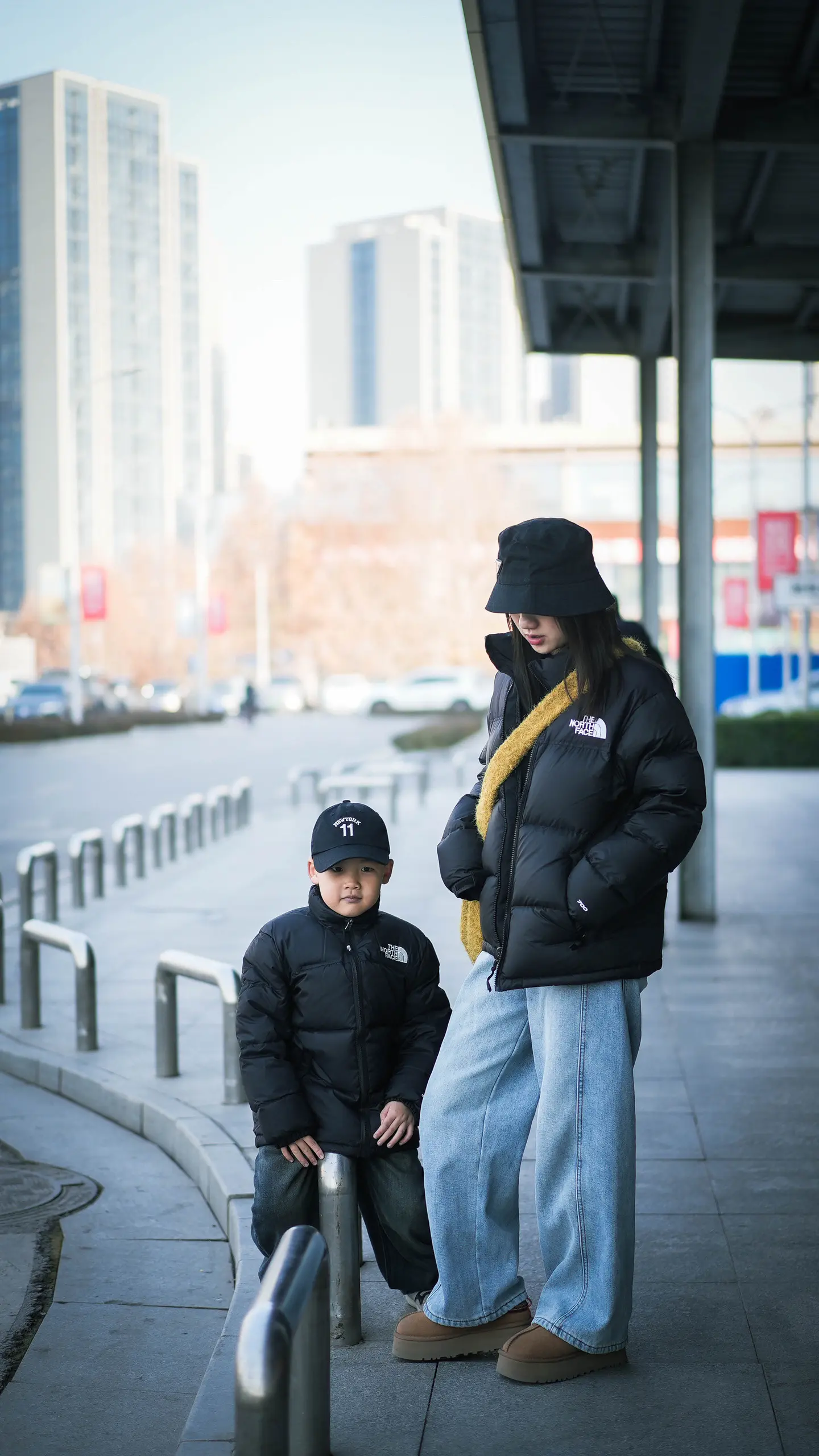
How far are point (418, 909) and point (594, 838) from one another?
26.8 feet

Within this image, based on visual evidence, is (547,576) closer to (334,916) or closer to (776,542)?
(334,916)

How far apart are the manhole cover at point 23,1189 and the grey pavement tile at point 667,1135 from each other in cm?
202

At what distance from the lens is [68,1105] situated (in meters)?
6.62

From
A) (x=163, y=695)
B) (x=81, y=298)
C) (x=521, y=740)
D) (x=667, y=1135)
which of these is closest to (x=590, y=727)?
(x=521, y=740)

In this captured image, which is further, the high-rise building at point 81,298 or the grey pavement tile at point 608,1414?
the high-rise building at point 81,298

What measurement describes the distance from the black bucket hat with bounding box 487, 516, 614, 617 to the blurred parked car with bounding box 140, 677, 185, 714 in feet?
224

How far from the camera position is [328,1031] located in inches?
146

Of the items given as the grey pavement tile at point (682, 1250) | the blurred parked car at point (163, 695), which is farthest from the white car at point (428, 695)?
the grey pavement tile at point (682, 1250)

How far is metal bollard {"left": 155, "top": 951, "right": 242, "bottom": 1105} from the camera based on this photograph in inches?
239

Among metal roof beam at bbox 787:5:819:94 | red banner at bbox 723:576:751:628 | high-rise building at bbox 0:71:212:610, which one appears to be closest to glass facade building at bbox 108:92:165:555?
high-rise building at bbox 0:71:212:610

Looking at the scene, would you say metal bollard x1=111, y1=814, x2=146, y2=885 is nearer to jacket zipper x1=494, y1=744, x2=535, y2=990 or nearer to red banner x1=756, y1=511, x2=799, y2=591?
jacket zipper x1=494, y1=744, x2=535, y2=990

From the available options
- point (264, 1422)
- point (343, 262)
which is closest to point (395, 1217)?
point (264, 1422)

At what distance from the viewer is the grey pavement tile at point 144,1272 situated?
14.8 ft

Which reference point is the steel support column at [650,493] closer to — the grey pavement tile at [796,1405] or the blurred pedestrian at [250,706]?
the grey pavement tile at [796,1405]
